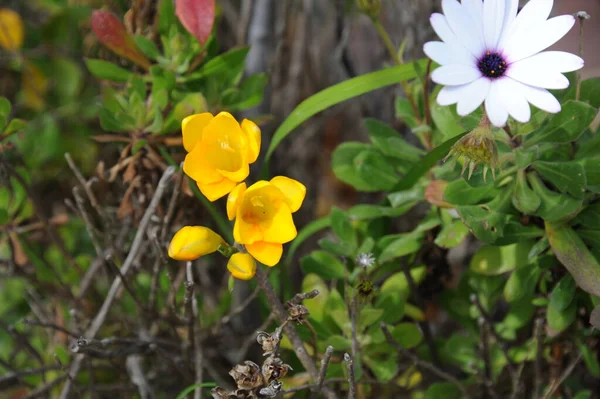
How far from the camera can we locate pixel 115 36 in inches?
50.5

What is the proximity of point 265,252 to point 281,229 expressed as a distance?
4cm

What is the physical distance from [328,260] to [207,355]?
0.37 metres

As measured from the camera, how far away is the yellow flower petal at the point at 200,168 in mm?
976

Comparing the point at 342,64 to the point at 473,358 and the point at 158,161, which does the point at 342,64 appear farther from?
the point at 473,358

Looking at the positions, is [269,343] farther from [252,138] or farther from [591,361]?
[591,361]

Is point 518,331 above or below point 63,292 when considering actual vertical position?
below

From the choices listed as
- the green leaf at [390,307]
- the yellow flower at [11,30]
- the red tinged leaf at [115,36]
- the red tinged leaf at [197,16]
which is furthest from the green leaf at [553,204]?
the yellow flower at [11,30]

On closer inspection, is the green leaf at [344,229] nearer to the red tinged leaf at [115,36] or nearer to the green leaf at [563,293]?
the green leaf at [563,293]

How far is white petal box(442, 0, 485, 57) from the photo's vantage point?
3.14 feet

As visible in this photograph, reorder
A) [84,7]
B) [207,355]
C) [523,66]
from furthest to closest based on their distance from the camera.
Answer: [84,7] → [207,355] → [523,66]

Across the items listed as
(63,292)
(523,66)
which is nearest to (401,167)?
(523,66)

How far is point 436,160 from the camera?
1.19m

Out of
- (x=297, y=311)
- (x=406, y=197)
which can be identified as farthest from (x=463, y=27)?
(x=297, y=311)

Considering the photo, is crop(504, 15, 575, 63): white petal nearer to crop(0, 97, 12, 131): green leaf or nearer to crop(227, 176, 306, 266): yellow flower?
crop(227, 176, 306, 266): yellow flower
